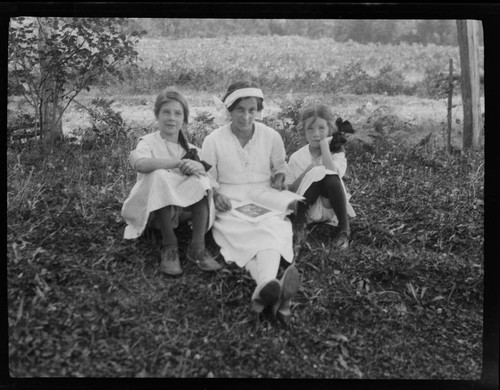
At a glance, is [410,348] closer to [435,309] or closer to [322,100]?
[435,309]

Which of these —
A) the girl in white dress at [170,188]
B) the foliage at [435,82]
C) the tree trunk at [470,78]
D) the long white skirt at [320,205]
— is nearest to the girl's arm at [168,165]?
the girl in white dress at [170,188]

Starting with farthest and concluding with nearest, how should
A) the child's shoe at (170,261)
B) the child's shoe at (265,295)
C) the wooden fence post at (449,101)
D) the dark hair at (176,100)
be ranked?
the wooden fence post at (449,101) → the dark hair at (176,100) → the child's shoe at (170,261) → the child's shoe at (265,295)

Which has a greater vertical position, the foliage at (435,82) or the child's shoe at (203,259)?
the foliage at (435,82)

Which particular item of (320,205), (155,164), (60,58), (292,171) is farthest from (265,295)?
(60,58)

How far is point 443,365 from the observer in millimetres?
3488

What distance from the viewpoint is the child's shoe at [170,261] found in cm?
350

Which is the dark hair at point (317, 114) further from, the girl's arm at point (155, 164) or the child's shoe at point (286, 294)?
the child's shoe at point (286, 294)

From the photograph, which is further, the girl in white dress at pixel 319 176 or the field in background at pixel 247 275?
the girl in white dress at pixel 319 176

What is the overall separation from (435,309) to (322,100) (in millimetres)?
1525

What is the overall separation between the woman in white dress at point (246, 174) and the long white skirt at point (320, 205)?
0.15 metres

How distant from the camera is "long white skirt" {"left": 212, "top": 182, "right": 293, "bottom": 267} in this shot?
3498mm

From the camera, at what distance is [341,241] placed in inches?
146
